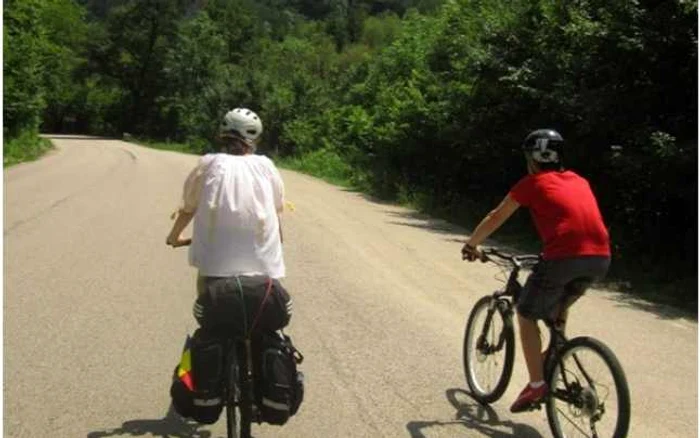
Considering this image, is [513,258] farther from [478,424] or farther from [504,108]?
[504,108]

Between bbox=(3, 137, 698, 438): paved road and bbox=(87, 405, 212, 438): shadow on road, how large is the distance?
1 cm

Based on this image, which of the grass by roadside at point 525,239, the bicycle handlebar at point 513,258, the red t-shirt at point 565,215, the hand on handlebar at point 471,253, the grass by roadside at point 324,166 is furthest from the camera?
the grass by roadside at point 324,166

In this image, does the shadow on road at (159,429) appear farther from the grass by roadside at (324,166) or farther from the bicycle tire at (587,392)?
the grass by roadside at (324,166)

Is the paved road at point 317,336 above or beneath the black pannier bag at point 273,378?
beneath

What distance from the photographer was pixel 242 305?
412 cm

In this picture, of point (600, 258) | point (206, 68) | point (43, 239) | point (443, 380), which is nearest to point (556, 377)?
point (600, 258)

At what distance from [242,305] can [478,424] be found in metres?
1.99

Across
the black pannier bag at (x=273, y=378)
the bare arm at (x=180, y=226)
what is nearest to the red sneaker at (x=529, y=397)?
the black pannier bag at (x=273, y=378)

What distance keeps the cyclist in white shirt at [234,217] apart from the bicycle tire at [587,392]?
177 centimetres

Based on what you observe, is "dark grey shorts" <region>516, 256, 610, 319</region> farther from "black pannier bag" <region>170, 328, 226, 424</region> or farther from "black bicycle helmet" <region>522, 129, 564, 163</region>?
"black pannier bag" <region>170, 328, 226, 424</region>

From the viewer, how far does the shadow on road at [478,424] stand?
16.7 ft

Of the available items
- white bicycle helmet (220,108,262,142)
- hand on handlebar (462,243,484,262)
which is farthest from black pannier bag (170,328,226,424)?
hand on handlebar (462,243,484,262)

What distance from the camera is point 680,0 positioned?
11.5 m

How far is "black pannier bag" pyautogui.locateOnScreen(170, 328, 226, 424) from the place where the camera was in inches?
166
